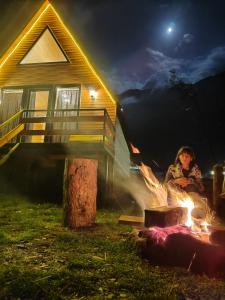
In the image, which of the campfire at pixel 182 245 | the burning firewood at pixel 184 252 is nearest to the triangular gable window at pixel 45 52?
the campfire at pixel 182 245

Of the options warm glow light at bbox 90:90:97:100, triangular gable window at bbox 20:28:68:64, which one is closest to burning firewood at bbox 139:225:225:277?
warm glow light at bbox 90:90:97:100

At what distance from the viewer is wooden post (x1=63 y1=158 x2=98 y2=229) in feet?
24.2

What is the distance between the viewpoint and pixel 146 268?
4.62 metres

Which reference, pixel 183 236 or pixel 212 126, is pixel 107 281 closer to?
pixel 183 236

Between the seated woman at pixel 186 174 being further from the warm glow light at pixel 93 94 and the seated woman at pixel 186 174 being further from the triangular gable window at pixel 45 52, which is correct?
the triangular gable window at pixel 45 52

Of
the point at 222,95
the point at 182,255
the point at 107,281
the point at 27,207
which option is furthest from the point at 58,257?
the point at 222,95

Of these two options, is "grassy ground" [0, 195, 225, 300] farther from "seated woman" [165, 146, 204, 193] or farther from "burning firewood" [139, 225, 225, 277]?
"seated woman" [165, 146, 204, 193]

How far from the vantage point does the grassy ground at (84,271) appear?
3650 mm

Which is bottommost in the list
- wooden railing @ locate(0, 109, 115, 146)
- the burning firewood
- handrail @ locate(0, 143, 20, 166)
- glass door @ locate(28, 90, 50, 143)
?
the burning firewood

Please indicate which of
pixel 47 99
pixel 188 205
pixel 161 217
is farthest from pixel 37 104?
pixel 161 217

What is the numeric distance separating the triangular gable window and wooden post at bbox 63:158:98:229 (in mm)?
10243

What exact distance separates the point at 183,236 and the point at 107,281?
60.6 inches

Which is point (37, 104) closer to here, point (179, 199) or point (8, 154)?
point (8, 154)

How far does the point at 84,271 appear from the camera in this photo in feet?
14.2
